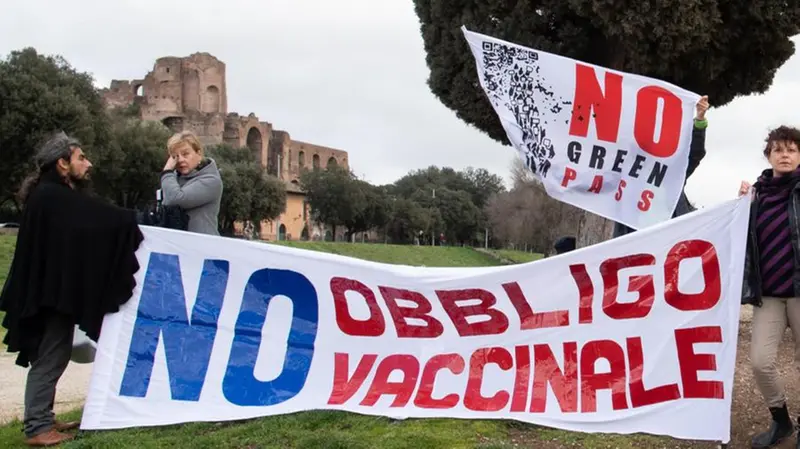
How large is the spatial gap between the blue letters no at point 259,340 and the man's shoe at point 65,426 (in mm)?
1055

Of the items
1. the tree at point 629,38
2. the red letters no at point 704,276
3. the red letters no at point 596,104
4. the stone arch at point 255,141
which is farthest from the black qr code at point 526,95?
the stone arch at point 255,141

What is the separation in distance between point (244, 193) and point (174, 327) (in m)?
44.3

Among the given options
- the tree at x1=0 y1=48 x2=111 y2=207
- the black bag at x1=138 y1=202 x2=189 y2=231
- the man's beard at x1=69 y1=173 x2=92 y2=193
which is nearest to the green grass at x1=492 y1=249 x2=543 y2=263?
the tree at x1=0 y1=48 x2=111 y2=207

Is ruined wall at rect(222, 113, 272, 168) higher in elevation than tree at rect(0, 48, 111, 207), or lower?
higher

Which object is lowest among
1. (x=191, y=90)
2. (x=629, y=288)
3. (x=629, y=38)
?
(x=629, y=288)

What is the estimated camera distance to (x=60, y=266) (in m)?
4.28

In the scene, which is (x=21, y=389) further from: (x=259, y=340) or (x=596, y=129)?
(x=596, y=129)

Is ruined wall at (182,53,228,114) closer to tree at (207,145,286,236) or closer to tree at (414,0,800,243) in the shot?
tree at (207,145,286,236)

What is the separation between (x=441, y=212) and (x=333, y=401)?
3290 inches

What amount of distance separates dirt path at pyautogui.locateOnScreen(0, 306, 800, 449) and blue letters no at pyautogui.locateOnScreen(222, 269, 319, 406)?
1515mm

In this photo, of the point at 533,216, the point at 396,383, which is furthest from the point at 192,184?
the point at 533,216

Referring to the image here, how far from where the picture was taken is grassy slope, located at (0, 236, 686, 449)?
4.02 m

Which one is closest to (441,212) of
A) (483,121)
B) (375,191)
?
(375,191)

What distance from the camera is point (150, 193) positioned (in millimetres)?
44094
